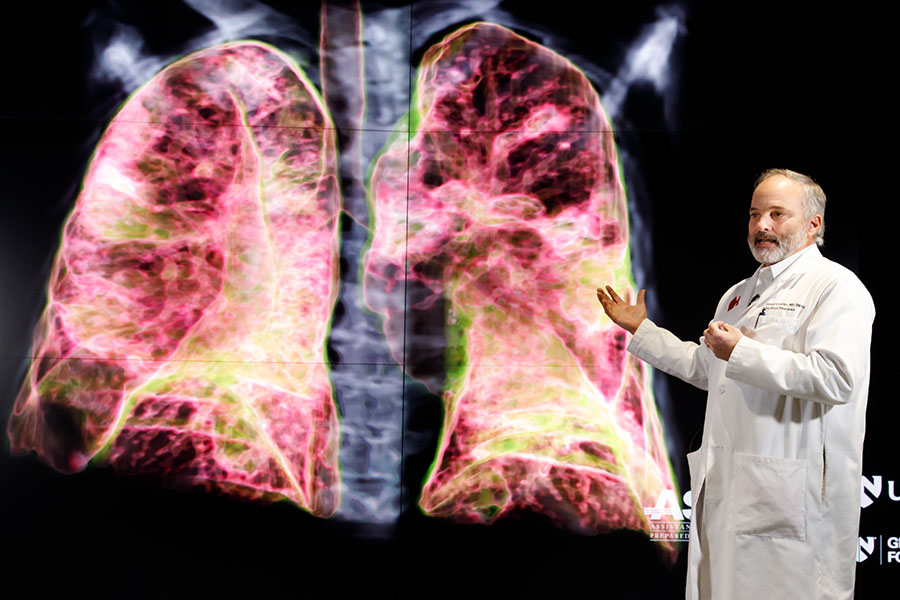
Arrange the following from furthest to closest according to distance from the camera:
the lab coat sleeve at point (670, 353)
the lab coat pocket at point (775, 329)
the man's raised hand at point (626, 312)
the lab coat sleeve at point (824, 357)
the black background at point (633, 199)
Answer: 1. the black background at point (633, 199)
2. the man's raised hand at point (626, 312)
3. the lab coat sleeve at point (670, 353)
4. the lab coat pocket at point (775, 329)
5. the lab coat sleeve at point (824, 357)

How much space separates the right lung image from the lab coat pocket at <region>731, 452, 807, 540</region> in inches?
41.1

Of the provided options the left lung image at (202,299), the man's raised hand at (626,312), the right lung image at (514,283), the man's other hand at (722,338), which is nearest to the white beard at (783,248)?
the man's other hand at (722,338)

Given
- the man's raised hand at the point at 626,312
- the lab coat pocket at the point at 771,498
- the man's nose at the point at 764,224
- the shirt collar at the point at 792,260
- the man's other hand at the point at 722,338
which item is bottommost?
the lab coat pocket at the point at 771,498

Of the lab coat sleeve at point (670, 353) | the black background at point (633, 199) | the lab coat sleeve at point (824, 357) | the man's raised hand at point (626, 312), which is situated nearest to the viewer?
the lab coat sleeve at point (824, 357)

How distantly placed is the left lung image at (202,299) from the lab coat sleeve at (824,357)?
163 centimetres

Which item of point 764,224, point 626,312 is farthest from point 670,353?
point 764,224

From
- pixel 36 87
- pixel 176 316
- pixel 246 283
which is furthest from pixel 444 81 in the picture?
pixel 36 87

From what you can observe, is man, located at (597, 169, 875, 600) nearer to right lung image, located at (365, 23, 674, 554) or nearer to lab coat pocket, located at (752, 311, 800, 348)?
lab coat pocket, located at (752, 311, 800, 348)

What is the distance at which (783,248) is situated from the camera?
1.94 meters

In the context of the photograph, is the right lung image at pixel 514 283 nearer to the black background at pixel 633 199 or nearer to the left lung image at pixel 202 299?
the black background at pixel 633 199

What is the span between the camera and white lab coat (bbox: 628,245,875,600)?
172 cm

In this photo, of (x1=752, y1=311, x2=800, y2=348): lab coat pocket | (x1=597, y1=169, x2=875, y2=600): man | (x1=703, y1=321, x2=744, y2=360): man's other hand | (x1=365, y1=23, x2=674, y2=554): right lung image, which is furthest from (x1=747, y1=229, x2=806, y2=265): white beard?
(x1=365, y1=23, x2=674, y2=554): right lung image

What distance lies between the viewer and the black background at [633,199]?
2.82 meters

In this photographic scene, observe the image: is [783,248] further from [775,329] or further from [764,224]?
[775,329]
